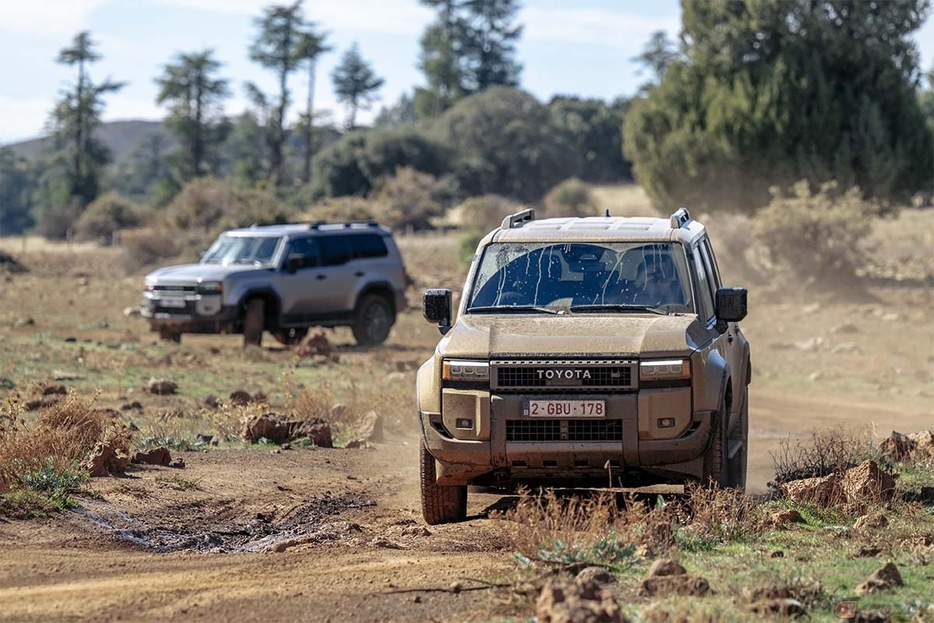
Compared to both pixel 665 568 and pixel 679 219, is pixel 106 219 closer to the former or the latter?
pixel 679 219

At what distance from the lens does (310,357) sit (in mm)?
21984

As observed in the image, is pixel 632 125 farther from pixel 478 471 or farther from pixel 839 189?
pixel 478 471

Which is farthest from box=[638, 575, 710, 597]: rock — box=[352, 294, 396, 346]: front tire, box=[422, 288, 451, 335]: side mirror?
box=[352, 294, 396, 346]: front tire

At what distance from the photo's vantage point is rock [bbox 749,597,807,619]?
6.17 m

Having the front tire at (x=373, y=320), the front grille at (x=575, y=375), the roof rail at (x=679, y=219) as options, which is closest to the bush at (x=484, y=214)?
the front tire at (x=373, y=320)

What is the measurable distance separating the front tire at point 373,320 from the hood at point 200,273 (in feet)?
7.22

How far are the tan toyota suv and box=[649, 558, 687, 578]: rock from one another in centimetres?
167

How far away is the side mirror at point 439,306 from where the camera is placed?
9664 mm

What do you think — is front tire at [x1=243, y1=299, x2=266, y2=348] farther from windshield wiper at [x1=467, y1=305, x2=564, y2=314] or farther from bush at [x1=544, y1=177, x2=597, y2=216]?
bush at [x1=544, y1=177, x2=597, y2=216]

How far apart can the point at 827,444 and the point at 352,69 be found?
86.6 metres

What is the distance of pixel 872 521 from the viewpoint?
866cm

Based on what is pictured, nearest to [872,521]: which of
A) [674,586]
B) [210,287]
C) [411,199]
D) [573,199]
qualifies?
[674,586]

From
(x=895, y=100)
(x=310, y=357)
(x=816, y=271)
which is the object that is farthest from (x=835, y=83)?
(x=310, y=357)

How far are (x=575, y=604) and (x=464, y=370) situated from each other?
3150 millimetres
